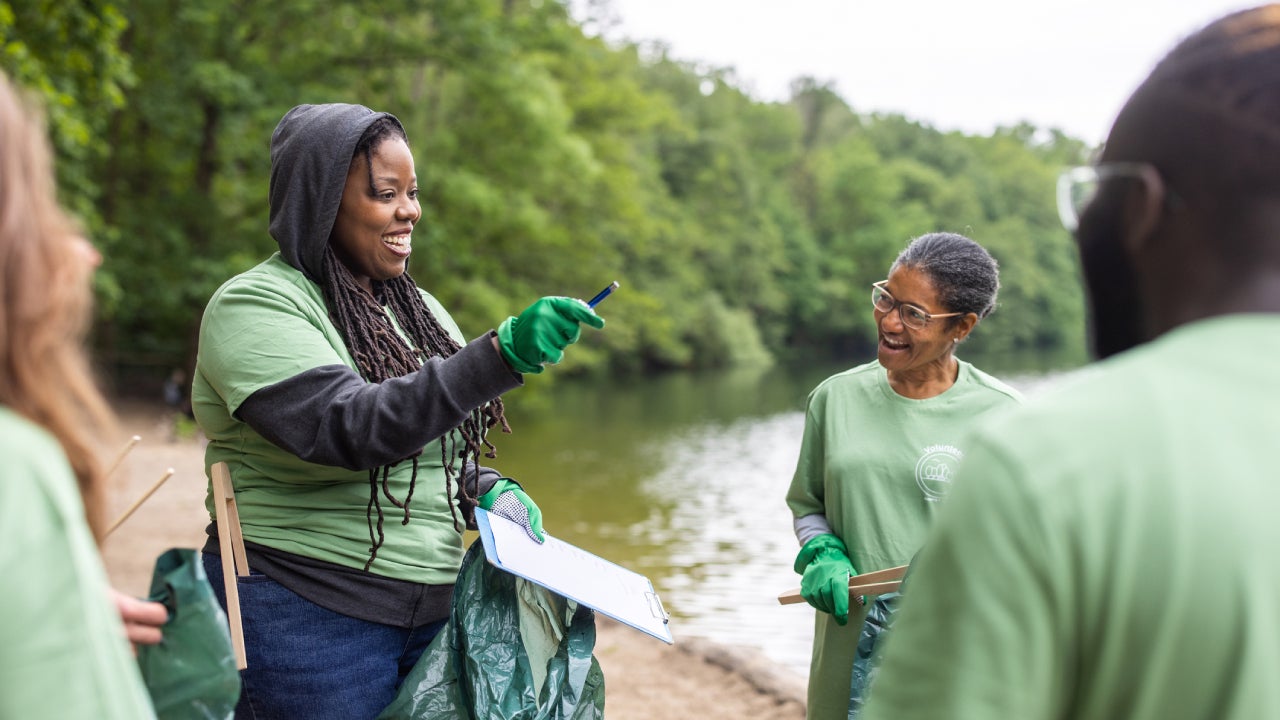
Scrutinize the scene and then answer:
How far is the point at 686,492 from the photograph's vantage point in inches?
617

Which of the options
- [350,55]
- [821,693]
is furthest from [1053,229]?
[821,693]

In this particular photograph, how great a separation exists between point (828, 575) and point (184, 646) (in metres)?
1.65

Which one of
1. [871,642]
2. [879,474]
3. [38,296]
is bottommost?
[871,642]

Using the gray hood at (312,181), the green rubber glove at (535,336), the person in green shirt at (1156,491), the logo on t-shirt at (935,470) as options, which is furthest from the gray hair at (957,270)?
the person in green shirt at (1156,491)

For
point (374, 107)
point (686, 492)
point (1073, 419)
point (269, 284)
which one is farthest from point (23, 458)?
point (374, 107)

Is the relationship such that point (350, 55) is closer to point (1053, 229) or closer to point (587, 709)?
point (587, 709)

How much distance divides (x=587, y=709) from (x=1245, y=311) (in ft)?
5.48

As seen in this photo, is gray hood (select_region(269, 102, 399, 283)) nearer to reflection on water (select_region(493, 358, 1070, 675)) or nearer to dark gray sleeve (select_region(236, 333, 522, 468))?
dark gray sleeve (select_region(236, 333, 522, 468))

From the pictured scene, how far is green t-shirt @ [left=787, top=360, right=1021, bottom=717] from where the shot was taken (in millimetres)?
2742

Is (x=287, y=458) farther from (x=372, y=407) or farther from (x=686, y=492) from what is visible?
(x=686, y=492)

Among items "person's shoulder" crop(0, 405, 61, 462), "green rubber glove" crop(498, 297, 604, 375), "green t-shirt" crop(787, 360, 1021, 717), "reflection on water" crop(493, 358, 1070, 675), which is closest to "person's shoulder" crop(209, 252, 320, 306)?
"green rubber glove" crop(498, 297, 604, 375)

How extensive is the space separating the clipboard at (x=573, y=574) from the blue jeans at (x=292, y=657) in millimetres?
341

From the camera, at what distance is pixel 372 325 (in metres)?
2.30

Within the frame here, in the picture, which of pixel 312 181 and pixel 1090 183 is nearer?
pixel 1090 183
